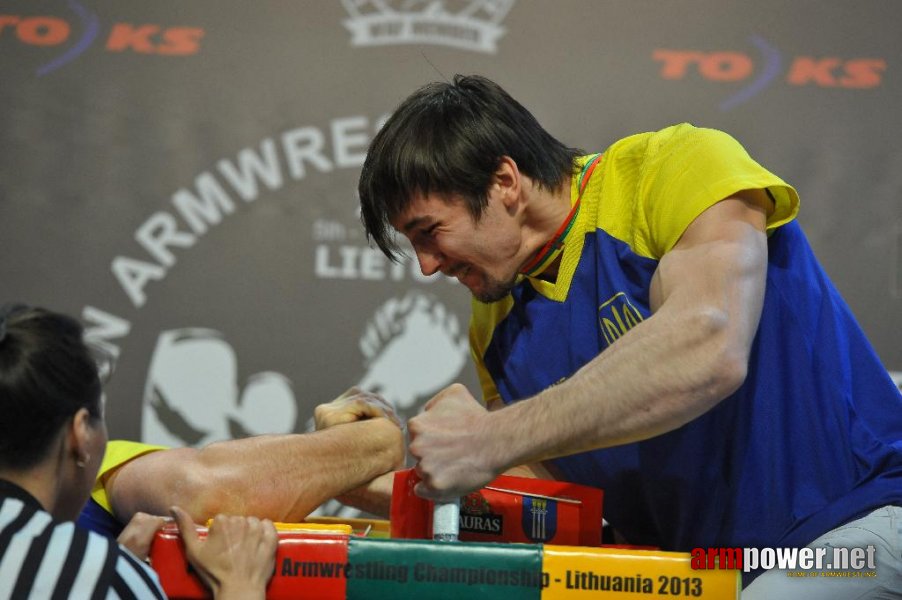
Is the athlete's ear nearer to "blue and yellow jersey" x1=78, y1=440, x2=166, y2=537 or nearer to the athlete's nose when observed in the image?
the athlete's nose

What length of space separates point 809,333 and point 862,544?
25cm

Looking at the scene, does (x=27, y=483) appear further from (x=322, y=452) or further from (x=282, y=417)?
(x=282, y=417)

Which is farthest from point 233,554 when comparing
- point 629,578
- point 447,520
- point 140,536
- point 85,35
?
point 85,35

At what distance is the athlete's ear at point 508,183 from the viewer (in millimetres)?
1388

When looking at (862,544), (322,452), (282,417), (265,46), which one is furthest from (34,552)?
(265,46)

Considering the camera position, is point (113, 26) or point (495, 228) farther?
point (113, 26)

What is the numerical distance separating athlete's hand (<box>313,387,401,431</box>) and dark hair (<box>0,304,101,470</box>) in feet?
1.66

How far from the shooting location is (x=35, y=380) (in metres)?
1.01

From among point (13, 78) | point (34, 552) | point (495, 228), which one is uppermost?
point (13, 78)

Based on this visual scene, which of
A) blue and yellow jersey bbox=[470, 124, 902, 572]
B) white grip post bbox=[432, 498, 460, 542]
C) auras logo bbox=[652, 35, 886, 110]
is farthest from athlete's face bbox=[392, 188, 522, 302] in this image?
auras logo bbox=[652, 35, 886, 110]

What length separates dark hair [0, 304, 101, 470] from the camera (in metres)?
1.00

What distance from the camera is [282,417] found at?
230cm

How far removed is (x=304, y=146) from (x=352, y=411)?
3.31ft

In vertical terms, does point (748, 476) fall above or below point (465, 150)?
below
